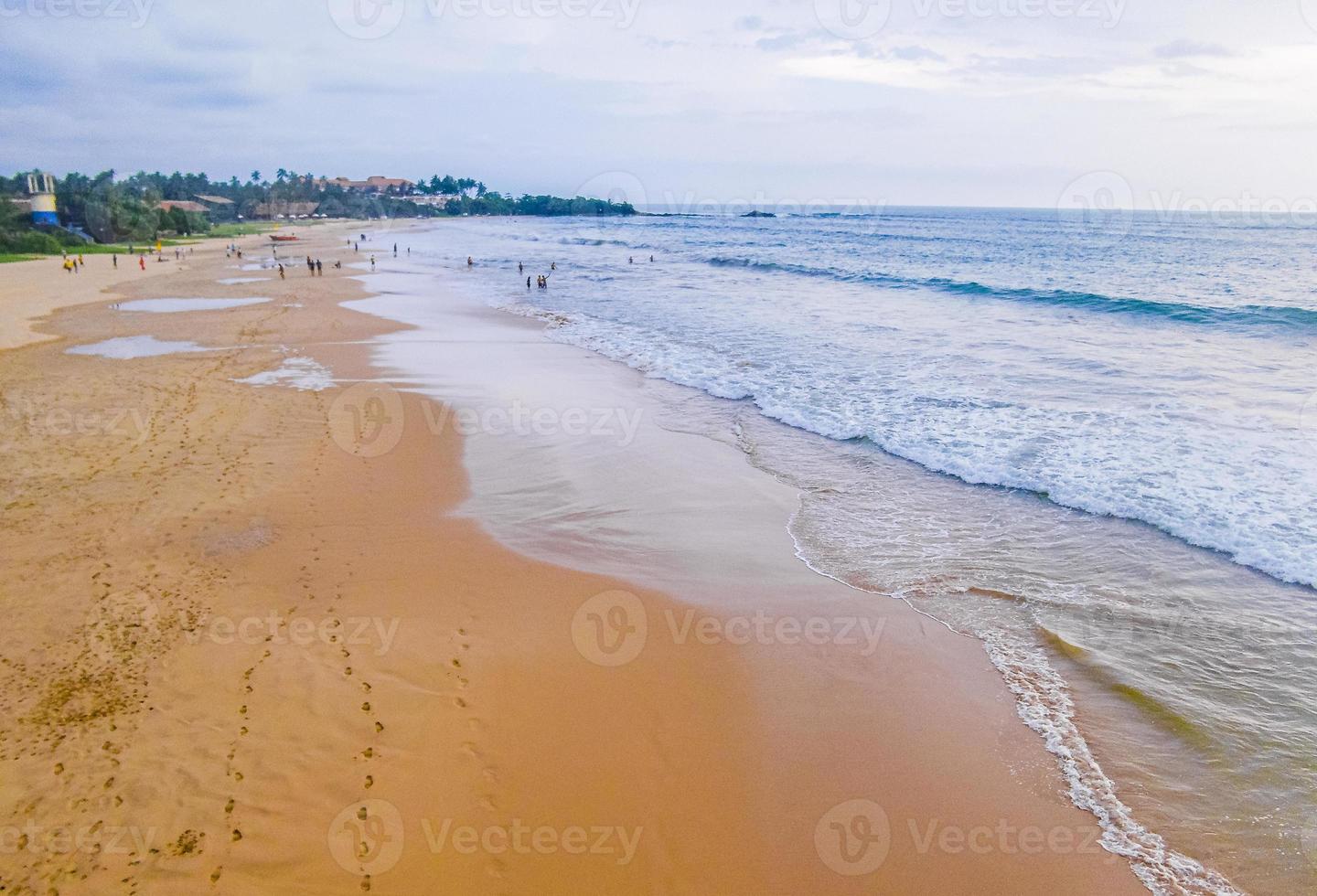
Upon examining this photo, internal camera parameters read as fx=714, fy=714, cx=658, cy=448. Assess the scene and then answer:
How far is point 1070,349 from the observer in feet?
70.4

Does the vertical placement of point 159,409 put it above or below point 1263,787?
above

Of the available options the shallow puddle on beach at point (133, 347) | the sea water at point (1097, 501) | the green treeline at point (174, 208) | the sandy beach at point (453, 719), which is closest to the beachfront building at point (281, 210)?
the green treeline at point (174, 208)

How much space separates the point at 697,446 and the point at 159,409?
10.8 meters

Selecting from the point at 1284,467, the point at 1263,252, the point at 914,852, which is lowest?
the point at 914,852

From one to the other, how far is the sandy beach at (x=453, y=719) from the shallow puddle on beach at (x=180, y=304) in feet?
70.5

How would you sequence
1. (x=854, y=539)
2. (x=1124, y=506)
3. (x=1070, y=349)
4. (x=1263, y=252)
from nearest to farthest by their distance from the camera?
(x=854, y=539), (x=1124, y=506), (x=1070, y=349), (x=1263, y=252)

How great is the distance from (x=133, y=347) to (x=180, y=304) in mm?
11175

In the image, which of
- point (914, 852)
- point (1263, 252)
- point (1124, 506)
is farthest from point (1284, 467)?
point (1263, 252)

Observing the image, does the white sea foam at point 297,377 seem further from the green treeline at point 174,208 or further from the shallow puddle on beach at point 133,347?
the green treeline at point 174,208

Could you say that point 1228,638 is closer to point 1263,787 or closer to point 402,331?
point 1263,787

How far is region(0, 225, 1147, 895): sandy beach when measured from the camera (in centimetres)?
470

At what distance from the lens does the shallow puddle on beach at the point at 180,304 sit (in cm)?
2894

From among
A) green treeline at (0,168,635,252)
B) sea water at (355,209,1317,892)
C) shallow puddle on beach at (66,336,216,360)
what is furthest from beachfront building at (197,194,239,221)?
sea water at (355,209,1317,892)

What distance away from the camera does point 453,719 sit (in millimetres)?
5938
